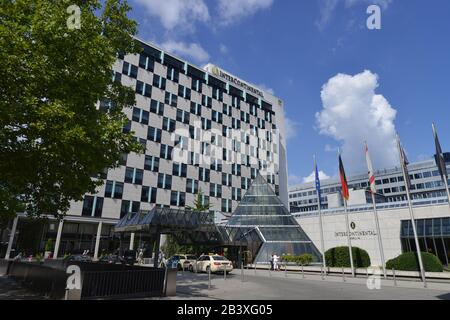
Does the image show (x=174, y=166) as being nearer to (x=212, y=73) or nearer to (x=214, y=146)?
(x=214, y=146)

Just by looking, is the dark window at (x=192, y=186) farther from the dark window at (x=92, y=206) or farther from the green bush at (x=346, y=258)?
the green bush at (x=346, y=258)

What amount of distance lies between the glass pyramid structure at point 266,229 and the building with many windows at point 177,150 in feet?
→ 49.8

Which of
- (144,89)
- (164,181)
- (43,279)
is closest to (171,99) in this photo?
(144,89)

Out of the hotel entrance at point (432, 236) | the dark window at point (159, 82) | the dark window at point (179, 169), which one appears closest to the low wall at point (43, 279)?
the hotel entrance at point (432, 236)

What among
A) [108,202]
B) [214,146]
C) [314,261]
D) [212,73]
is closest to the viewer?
[314,261]

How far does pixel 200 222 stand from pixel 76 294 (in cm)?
1346

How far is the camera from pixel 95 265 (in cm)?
1545

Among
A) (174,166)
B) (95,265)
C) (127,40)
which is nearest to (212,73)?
(174,166)

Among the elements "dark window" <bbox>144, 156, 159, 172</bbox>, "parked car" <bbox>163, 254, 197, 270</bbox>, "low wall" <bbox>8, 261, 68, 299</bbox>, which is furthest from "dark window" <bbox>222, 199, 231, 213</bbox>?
"low wall" <bbox>8, 261, 68, 299</bbox>

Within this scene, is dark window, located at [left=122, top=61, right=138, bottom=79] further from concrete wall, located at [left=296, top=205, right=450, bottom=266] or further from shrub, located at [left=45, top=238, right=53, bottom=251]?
concrete wall, located at [left=296, top=205, right=450, bottom=266]

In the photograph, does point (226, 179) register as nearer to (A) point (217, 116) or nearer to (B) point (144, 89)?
(A) point (217, 116)

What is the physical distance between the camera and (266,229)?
1410 inches

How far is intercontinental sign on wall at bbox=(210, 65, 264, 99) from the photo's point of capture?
217 ft

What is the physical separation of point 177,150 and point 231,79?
2474cm
